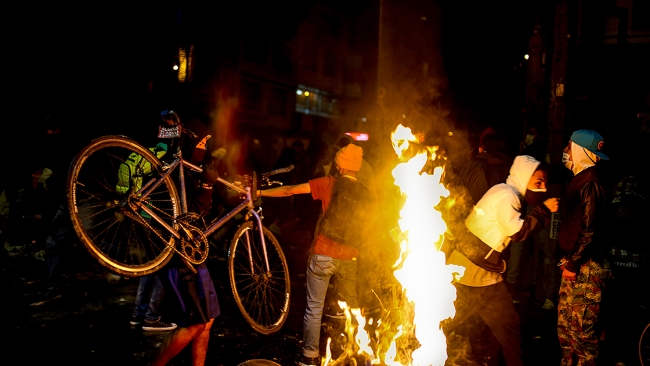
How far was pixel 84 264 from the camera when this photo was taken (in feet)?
29.3

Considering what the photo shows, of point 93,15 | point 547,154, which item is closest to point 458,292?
point 547,154

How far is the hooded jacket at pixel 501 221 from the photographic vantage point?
14.2 ft

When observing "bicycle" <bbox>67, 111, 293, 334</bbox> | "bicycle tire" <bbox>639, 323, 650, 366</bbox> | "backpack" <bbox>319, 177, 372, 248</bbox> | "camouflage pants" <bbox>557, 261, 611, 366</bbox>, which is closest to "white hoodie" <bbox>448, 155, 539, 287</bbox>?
"camouflage pants" <bbox>557, 261, 611, 366</bbox>

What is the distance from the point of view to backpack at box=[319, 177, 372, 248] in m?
5.05

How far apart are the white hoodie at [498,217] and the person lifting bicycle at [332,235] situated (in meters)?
1.24

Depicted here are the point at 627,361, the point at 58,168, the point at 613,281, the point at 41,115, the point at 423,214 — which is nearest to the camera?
the point at 613,281

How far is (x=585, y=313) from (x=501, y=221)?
1198 mm

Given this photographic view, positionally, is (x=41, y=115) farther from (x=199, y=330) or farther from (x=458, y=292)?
(x=458, y=292)

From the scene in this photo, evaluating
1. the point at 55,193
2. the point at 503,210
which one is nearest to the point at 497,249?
the point at 503,210

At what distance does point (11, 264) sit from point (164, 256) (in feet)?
21.0

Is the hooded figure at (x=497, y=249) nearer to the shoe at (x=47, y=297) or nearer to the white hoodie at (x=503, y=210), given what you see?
the white hoodie at (x=503, y=210)

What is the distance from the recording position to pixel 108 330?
5.79 m

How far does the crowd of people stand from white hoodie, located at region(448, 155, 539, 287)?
1cm

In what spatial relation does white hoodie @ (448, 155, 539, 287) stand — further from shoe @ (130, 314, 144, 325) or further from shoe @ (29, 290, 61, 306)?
shoe @ (29, 290, 61, 306)
